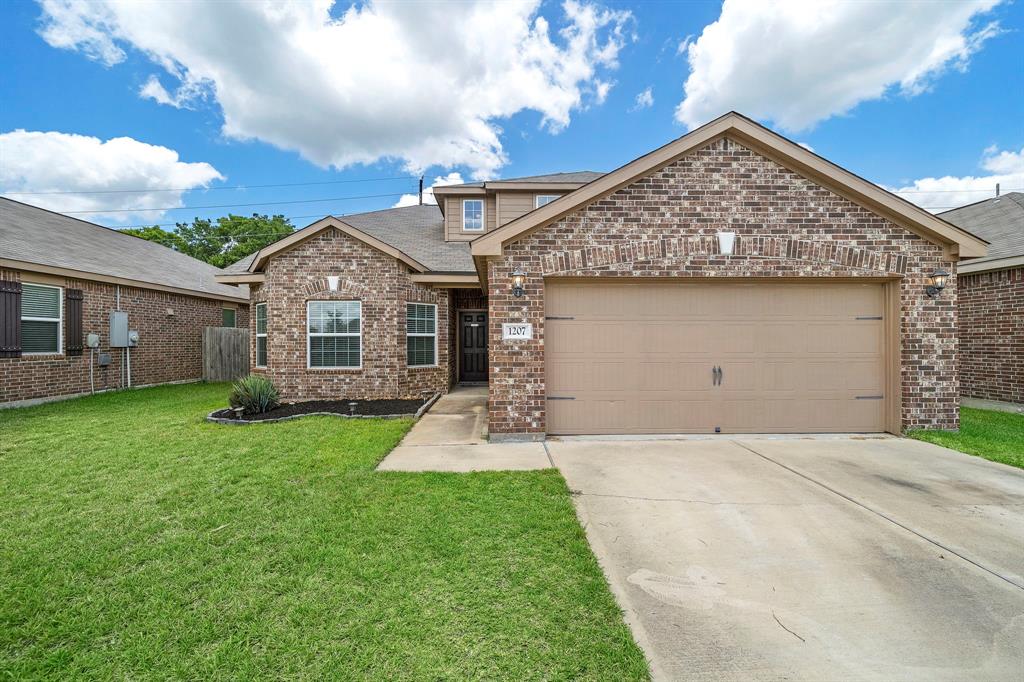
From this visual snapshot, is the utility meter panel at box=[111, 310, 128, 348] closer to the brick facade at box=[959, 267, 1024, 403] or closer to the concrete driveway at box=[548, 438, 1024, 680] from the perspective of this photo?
the concrete driveway at box=[548, 438, 1024, 680]

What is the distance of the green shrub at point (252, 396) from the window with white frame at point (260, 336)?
2102 mm

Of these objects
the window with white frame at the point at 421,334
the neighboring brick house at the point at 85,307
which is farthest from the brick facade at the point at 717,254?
the neighboring brick house at the point at 85,307

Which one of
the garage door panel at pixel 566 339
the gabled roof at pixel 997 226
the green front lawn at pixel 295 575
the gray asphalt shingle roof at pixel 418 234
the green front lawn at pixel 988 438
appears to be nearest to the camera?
the green front lawn at pixel 295 575

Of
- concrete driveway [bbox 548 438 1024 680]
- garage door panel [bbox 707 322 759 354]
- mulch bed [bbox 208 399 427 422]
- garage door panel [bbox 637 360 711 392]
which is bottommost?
concrete driveway [bbox 548 438 1024 680]

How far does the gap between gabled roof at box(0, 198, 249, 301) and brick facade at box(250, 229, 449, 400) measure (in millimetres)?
4453

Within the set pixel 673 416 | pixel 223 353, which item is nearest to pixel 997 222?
pixel 673 416

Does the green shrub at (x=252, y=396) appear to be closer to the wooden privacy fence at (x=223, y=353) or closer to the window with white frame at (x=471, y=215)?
the wooden privacy fence at (x=223, y=353)

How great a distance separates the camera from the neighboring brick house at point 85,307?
9.26 metres

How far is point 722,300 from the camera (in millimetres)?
6395

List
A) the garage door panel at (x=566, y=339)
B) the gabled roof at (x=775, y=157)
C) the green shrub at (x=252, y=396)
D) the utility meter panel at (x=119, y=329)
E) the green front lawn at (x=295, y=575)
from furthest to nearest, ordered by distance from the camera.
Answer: the utility meter panel at (x=119, y=329) → the green shrub at (x=252, y=396) → the garage door panel at (x=566, y=339) → the gabled roof at (x=775, y=157) → the green front lawn at (x=295, y=575)

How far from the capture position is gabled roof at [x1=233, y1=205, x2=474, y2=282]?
947 centimetres

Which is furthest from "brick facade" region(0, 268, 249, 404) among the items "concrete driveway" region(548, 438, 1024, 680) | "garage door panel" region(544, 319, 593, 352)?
"concrete driveway" region(548, 438, 1024, 680)

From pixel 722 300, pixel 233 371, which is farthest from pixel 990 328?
Answer: pixel 233 371

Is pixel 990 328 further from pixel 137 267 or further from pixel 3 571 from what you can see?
pixel 137 267
